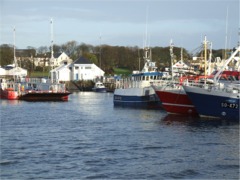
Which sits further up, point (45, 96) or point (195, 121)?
point (45, 96)

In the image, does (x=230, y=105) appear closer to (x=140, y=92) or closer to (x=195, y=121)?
(x=195, y=121)

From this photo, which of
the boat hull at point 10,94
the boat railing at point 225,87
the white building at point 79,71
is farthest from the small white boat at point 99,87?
the boat railing at point 225,87

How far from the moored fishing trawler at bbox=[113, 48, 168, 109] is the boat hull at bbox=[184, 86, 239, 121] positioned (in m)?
17.0

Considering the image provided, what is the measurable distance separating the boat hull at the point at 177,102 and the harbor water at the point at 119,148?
406 centimetres

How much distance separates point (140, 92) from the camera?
219 ft

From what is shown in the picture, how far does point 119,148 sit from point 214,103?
55.5 ft

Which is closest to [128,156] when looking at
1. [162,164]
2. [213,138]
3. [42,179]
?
[162,164]

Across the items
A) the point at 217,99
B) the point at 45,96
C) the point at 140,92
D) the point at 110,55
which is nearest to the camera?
the point at 217,99

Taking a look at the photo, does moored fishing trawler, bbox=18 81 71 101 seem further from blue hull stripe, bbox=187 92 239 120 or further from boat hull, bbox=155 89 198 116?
blue hull stripe, bbox=187 92 239 120

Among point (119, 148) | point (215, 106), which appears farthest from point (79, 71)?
point (119, 148)

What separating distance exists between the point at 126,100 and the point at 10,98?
77.3 feet

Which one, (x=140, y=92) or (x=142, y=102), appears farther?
(x=140, y=92)

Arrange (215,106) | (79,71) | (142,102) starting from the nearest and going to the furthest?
1. (215,106)
2. (142,102)
3. (79,71)

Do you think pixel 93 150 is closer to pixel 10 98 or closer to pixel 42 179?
pixel 42 179
